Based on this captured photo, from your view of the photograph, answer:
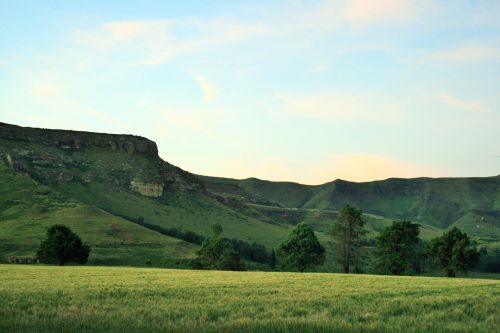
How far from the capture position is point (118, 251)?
530 feet

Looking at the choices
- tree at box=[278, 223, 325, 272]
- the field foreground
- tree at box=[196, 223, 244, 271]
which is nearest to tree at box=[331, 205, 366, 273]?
tree at box=[278, 223, 325, 272]

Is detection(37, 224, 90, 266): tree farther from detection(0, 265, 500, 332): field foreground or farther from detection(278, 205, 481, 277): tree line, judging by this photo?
detection(0, 265, 500, 332): field foreground

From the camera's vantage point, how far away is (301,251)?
94.3 metres

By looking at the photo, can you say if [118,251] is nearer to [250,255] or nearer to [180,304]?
[250,255]

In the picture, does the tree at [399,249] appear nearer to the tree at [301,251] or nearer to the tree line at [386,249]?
the tree line at [386,249]

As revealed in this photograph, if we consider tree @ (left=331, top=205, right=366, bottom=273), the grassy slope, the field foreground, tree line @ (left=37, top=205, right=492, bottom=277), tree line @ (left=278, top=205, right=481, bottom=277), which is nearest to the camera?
the field foreground

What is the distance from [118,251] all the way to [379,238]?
309 ft

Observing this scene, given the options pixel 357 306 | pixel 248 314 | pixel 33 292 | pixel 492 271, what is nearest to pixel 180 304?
pixel 248 314

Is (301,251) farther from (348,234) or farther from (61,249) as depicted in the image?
(61,249)

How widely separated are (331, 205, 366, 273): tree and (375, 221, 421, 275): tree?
430 centimetres

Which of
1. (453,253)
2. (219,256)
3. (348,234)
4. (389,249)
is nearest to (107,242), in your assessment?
(219,256)

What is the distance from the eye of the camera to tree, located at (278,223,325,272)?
309ft

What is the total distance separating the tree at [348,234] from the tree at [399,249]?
4.30 m

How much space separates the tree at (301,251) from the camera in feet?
309
